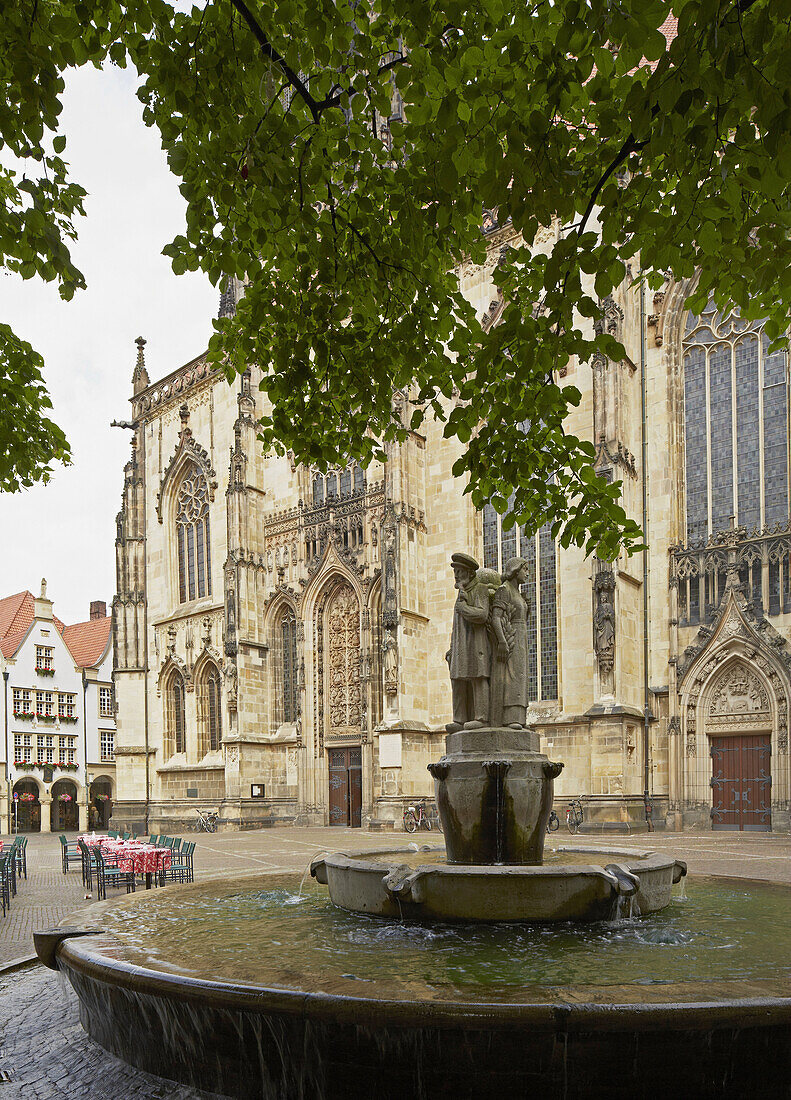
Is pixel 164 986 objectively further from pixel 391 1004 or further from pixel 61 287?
pixel 61 287

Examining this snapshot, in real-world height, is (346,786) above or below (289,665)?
below

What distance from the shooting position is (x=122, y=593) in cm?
3847

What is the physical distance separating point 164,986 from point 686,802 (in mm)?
20683

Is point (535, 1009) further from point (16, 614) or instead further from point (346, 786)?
point (16, 614)

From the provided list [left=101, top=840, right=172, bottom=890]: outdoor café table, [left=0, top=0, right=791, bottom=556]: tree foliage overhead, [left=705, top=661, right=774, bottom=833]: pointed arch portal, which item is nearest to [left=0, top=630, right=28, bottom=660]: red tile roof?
[left=705, top=661, right=774, bottom=833]: pointed arch portal

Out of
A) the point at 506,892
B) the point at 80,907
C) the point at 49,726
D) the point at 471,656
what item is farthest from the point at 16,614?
the point at 506,892

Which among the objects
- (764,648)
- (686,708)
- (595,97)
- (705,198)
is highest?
(595,97)

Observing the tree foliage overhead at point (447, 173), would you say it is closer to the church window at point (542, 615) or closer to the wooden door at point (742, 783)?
the wooden door at point (742, 783)

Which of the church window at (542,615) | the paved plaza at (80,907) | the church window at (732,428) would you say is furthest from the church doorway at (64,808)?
the church window at (732,428)

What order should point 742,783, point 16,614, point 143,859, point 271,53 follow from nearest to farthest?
1. point 271,53
2. point 143,859
3. point 742,783
4. point 16,614

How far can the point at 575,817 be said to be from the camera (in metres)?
22.2

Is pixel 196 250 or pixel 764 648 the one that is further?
pixel 764 648

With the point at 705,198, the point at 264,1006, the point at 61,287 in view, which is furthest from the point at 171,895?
the point at 705,198

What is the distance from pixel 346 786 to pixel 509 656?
2278 cm
